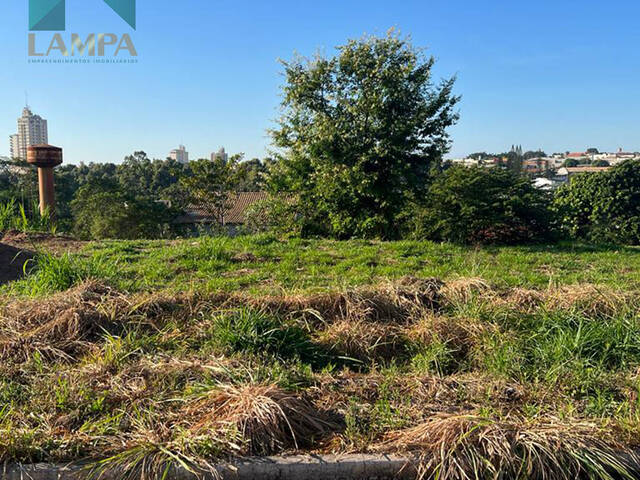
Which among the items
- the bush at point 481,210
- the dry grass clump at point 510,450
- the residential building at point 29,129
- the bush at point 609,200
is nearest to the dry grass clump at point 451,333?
the dry grass clump at point 510,450

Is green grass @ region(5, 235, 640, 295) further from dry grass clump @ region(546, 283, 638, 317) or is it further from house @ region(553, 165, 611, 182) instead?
house @ region(553, 165, 611, 182)

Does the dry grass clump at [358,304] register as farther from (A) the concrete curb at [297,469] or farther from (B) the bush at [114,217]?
(B) the bush at [114,217]

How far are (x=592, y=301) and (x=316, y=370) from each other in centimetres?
→ 251

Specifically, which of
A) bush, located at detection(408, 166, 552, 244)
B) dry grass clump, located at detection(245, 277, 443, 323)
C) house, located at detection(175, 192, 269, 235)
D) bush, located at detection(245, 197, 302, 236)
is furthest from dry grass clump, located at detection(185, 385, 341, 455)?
house, located at detection(175, 192, 269, 235)

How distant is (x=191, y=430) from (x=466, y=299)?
2773 mm

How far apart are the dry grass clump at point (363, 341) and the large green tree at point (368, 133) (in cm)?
633

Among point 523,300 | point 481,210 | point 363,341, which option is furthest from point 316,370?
point 481,210

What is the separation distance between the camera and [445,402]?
2973mm

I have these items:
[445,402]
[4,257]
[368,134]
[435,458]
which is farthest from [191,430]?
[368,134]

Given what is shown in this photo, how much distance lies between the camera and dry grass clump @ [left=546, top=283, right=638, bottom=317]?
416 cm

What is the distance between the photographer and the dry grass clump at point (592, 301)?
416 cm

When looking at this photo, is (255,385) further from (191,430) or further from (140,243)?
(140,243)

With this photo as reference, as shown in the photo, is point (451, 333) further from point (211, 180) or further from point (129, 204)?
point (129, 204)

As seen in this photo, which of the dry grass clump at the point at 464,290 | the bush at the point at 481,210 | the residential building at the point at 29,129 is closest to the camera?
the dry grass clump at the point at 464,290
